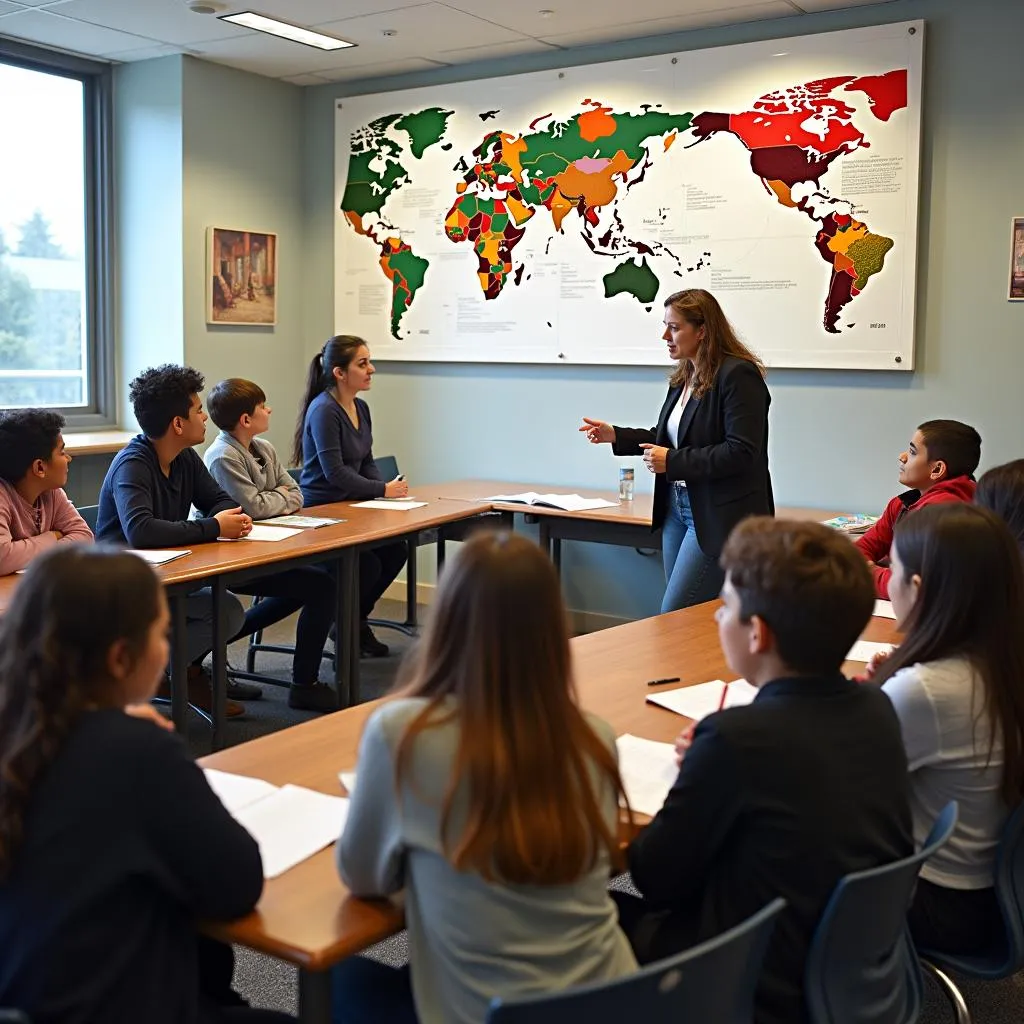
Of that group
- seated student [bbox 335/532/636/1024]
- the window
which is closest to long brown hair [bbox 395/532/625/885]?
seated student [bbox 335/532/636/1024]

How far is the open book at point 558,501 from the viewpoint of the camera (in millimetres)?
4961

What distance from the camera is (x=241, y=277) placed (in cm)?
620

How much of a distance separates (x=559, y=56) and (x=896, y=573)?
4.21 meters

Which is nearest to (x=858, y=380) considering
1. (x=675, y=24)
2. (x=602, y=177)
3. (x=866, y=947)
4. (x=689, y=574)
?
(x=602, y=177)

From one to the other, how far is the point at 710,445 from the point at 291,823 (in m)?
2.50

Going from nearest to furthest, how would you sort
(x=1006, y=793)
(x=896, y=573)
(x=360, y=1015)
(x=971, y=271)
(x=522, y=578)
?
(x=522, y=578), (x=360, y=1015), (x=1006, y=793), (x=896, y=573), (x=971, y=271)

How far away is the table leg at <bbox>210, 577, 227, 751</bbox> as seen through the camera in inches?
145

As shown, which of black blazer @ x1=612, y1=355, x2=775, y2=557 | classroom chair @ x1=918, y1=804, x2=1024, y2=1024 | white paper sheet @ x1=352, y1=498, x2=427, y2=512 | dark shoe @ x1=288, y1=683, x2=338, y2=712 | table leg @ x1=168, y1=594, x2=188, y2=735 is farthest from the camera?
white paper sheet @ x1=352, y1=498, x2=427, y2=512

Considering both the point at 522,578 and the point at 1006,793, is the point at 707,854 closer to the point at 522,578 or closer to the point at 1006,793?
the point at 522,578

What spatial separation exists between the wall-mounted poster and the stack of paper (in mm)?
3752

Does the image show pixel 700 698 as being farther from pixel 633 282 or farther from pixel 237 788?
pixel 633 282

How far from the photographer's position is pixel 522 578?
1396mm

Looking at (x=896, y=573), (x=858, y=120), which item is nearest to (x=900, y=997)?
(x=896, y=573)

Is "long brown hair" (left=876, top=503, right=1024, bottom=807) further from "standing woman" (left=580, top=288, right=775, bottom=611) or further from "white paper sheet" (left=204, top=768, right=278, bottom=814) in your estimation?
"standing woman" (left=580, top=288, right=775, bottom=611)
